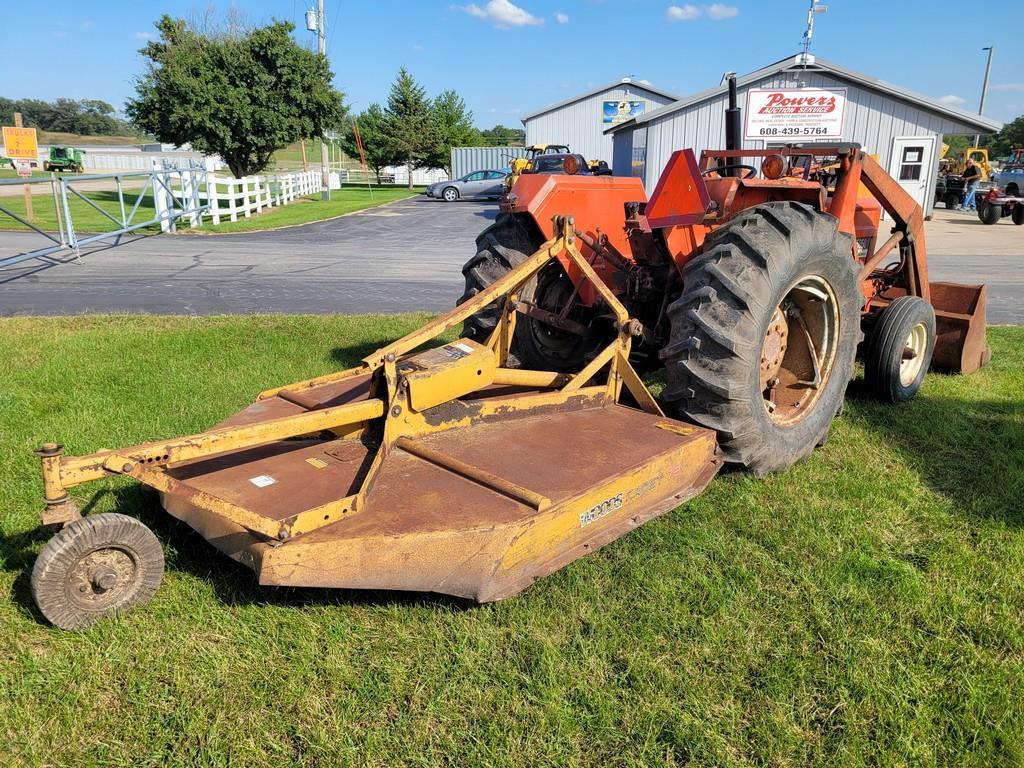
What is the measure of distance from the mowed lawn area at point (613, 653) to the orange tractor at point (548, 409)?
0.21 meters

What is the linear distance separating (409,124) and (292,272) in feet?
119

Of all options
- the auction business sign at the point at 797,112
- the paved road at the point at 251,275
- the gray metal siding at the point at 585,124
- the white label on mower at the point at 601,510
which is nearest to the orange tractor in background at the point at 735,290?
the white label on mower at the point at 601,510

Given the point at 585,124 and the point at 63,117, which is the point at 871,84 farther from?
the point at 63,117

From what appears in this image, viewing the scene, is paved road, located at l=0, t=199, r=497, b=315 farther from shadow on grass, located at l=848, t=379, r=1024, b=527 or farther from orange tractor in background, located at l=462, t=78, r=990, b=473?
shadow on grass, located at l=848, t=379, r=1024, b=527

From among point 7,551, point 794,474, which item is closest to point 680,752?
point 794,474

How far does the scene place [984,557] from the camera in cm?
327

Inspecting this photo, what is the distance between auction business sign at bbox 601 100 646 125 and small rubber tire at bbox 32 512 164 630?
37310 mm

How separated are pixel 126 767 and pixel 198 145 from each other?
25.8 metres

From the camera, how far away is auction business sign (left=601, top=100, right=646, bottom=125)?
37.0m

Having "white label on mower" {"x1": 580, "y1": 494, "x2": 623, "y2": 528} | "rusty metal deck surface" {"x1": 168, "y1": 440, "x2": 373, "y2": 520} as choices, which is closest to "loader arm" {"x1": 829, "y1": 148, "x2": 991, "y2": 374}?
"white label on mower" {"x1": 580, "y1": 494, "x2": 623, "y2": 528}

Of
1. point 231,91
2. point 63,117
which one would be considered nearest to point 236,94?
point 231,91

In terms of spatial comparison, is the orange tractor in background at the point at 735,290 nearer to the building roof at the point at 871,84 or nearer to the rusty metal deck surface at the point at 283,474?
the rusty metal deck surface at the point at 283,474

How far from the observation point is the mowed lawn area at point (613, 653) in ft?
7.49

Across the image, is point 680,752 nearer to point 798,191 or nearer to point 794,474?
point 794,474
